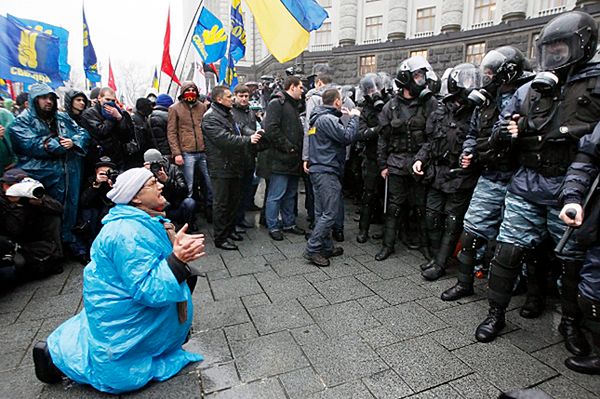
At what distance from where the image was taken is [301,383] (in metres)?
2.40

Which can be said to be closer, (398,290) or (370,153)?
(398,290)

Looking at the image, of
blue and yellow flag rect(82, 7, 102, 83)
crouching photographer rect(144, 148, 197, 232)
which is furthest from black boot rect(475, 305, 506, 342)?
blue and yellow flag rect(82, 7, 102, 83)

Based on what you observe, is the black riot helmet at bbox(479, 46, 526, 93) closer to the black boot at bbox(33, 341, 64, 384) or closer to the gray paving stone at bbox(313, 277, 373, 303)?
the gray paving stone at bbox(313, 277, 373, 303)

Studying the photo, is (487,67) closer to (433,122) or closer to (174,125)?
(433,122)

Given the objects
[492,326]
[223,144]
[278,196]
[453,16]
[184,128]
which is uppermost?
[453,16]

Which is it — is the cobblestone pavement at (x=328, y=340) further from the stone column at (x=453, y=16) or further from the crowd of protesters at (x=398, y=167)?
the stone column at (x=453, y=16)

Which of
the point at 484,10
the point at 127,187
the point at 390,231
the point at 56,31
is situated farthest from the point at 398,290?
the point at 484,10

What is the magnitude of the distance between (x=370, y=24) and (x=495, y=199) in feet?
77.8

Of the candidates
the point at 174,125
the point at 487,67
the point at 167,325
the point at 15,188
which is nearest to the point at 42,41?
the point at 174,125

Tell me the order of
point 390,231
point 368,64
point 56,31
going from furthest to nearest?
point 368,64
point 56,31
point 390,231

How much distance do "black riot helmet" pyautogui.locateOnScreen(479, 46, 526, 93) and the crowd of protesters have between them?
15 millimetres

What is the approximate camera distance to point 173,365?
2490 mm

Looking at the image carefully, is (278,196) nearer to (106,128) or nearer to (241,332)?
(106,128)

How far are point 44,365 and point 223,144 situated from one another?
3.08 m
